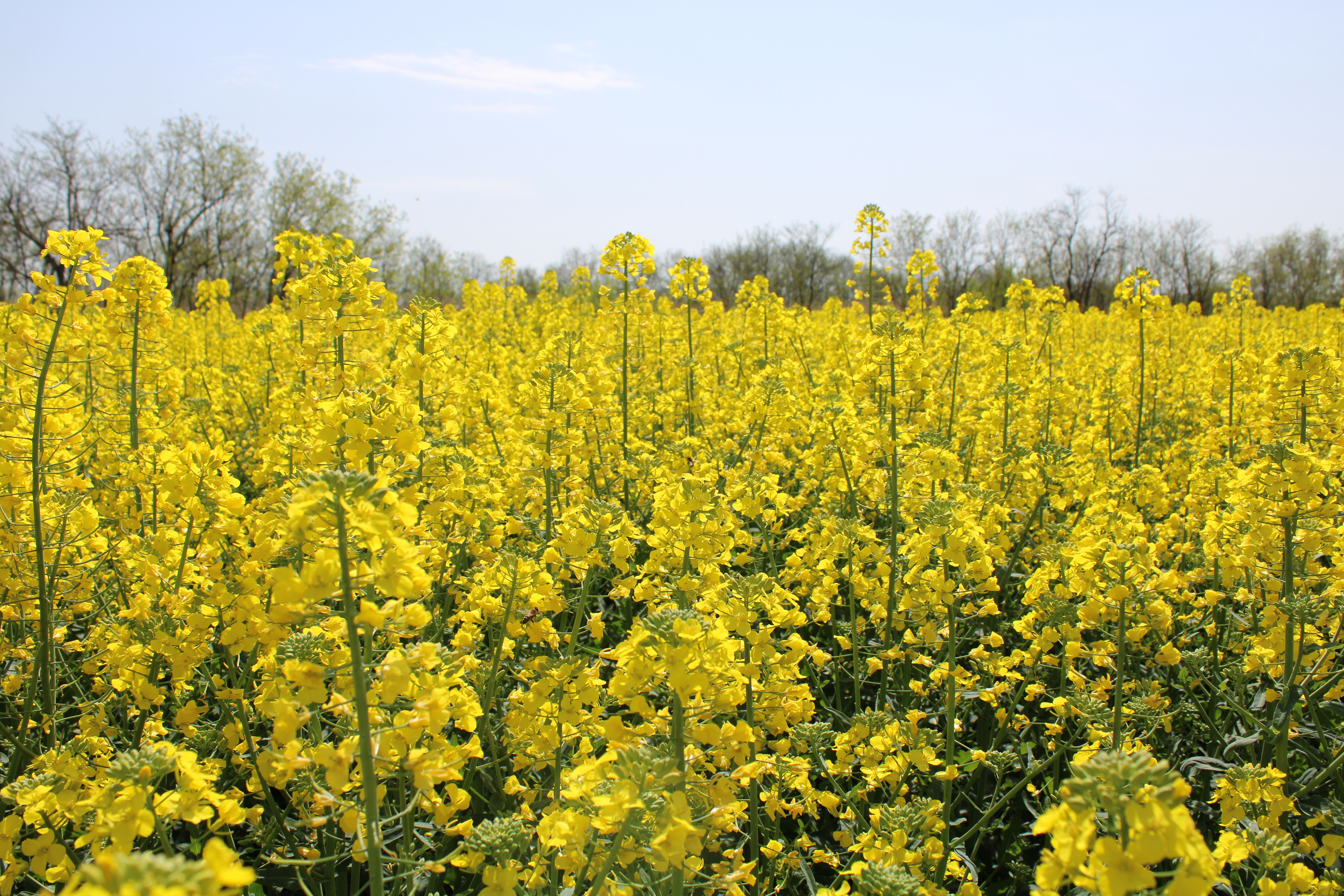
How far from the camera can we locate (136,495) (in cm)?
419

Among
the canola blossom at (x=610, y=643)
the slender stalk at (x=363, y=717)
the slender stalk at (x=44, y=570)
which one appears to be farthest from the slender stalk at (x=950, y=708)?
the slender stalk at (x=44, y=570)

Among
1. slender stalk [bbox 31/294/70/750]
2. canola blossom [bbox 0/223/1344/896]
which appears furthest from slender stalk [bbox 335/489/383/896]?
slender stalk [bbox 31/294/70/750]

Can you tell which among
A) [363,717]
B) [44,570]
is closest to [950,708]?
Answer: [363,717]

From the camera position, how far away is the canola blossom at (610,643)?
1.66 m

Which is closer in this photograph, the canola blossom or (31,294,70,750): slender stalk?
the canola blossom

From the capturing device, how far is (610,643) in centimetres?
438

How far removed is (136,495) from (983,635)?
16.3 feet

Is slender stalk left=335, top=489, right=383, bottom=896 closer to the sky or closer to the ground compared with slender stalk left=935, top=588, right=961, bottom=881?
closer to the sky

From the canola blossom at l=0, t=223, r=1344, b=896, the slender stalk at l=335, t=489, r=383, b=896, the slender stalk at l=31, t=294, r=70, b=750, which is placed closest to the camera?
the slender stalk at l=335, t=489, r=383, b=896

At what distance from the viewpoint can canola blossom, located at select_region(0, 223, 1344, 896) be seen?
1.66m

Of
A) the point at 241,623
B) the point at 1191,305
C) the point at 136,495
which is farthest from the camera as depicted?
the point at 1191,305

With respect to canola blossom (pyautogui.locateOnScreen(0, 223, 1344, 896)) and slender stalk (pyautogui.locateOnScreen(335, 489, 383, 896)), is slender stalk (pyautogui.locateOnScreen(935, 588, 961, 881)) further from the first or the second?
slender stalk (pyautogui.locateOnScreen(335, 489, 383, 896))

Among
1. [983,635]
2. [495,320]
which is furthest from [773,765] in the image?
[495,320]

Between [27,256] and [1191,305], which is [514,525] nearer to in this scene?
[1191,305]
